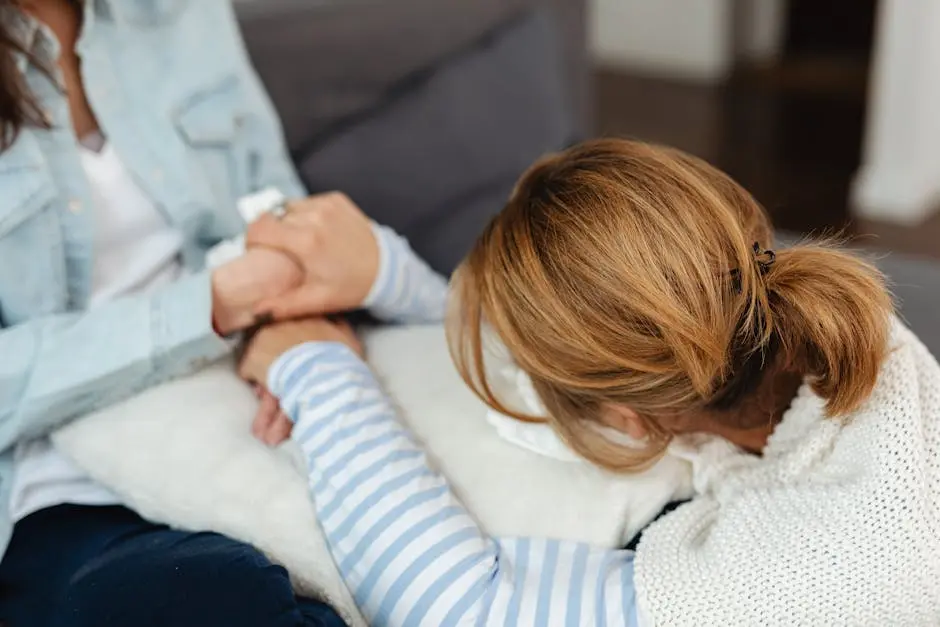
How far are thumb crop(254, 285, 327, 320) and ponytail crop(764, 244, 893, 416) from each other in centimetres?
48

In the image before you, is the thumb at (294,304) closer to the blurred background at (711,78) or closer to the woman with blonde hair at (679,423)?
the woman with blonde hair at (679,423)

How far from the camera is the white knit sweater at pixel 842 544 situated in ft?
2.41

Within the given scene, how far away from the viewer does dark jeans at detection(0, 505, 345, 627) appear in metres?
0.79

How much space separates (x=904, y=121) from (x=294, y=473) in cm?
215

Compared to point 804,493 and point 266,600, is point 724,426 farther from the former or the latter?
point 266,600

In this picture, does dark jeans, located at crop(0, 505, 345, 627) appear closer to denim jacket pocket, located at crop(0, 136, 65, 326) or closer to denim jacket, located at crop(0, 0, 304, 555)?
denim jacket, located at crop(0, 0, 304, 555)

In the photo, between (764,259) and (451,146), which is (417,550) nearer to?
(764,259)

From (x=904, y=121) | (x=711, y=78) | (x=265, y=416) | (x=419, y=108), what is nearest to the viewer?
(x=265, y=416)

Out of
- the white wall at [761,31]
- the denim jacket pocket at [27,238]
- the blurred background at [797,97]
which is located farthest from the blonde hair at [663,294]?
the white wall at [761,31]

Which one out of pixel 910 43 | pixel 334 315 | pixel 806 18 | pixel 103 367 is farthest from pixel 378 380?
pixel 806 18

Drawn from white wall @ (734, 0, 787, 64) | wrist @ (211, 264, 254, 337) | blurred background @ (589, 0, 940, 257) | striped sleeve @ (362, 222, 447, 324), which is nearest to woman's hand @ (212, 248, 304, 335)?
wrist @ (211, 264, 254, 337)

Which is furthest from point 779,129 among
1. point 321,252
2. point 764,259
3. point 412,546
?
point 412,546

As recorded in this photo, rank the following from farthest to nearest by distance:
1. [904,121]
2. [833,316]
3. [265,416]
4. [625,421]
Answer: [904,121] < [265,416] < [625,421] < [833,316]

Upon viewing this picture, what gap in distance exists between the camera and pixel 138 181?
1.15m
